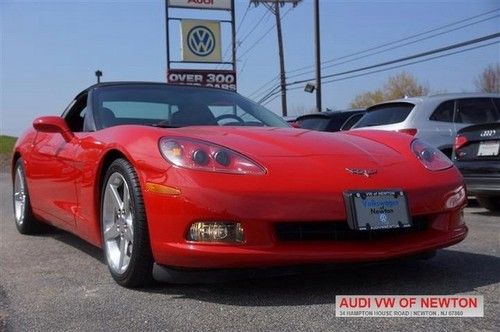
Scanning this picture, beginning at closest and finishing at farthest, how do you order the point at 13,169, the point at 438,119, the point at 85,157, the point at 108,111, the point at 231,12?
the point at 85,157 < the point at 108,111 < the point at 13,169 < the point at 438,119 < the point at 231,12

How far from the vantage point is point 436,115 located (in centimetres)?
832

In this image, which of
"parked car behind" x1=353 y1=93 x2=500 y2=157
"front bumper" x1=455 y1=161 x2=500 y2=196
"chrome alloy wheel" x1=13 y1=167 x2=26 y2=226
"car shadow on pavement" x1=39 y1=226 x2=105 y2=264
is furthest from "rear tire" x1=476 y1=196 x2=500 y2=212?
"chrome alloy wheel" x1=13 y1=167 x2=26 y2=226

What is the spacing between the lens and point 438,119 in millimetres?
8312

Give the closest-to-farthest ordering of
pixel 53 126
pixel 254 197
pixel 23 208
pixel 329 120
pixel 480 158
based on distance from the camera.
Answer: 1. pixel 254 197
2. pixel 53 126
3. pixel 23 208
4. pixel 480 158
5. pixel 329 120

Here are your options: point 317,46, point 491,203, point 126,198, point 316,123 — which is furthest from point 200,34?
point 126,198

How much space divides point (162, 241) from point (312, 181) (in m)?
0.82

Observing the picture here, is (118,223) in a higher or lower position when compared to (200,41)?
lower

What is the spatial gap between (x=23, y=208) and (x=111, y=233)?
7.79 ft

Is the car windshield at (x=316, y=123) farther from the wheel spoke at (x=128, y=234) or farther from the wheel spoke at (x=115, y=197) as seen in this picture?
the wheel spoke at (x=128, y=234)

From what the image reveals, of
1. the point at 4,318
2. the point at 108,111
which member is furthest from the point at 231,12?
the point at 4,318

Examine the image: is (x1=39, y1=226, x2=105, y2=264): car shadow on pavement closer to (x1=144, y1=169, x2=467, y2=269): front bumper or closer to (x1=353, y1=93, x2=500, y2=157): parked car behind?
(x1=144, y1=169, x2=467, y2=269): front bumper

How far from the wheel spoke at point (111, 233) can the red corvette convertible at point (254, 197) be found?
0.01m

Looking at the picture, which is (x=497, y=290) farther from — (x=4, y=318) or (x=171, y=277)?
(x=4, y=318)

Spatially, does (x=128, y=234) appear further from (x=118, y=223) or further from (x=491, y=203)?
(x=491, y=203)
